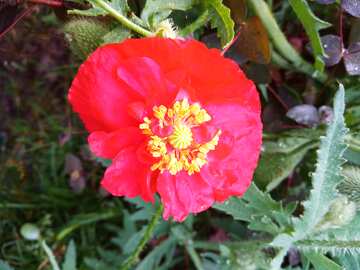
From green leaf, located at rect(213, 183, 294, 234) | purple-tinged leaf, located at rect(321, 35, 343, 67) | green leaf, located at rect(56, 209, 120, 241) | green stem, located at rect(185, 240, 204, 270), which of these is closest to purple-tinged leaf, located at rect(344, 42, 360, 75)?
purple-tinged leaf, located at rect(321, 35, 343, 67)

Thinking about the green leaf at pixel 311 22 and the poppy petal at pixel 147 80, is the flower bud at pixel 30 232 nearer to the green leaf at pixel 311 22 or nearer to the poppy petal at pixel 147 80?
the poppy petal at pixel 147 80

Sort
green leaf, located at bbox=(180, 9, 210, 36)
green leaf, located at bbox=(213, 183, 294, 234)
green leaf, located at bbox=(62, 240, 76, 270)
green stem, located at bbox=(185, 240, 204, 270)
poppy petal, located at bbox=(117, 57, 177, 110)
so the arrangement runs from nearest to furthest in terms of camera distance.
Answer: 1. poppy petal, located at bbox=(117, 57, 177, 110)
2. green leaf, located at bbox=(180, 9, 210, 36)
3. green leaf, located at bbox=(213, 183, 294, 234)
4. green leaf, located at bbox=(62, 240, 76, 270)
5. green stem, located at bbox=(185, 240, 204, 270)

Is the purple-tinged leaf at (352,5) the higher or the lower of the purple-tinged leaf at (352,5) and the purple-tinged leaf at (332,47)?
the higher

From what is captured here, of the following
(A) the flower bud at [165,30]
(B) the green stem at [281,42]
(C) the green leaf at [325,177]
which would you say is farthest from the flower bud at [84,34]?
(C) the green leaf at [325,177]

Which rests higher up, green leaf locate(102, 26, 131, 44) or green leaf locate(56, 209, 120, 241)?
green leaf locate(102, 26, 131, 44)

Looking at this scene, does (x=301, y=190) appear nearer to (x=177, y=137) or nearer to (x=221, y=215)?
(x=221, y=215)

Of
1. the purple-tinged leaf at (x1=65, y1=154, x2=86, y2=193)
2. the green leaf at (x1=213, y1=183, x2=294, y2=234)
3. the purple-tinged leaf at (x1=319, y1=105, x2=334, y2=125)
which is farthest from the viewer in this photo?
the purple-tinged leaf at (x1=65, y1=154, x2=86, y2=193)

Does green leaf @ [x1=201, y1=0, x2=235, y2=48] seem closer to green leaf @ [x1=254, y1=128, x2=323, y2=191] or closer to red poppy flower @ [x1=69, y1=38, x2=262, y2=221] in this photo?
red poppy flower @ [x1=69, y1=38, x2=262, y2=221]
